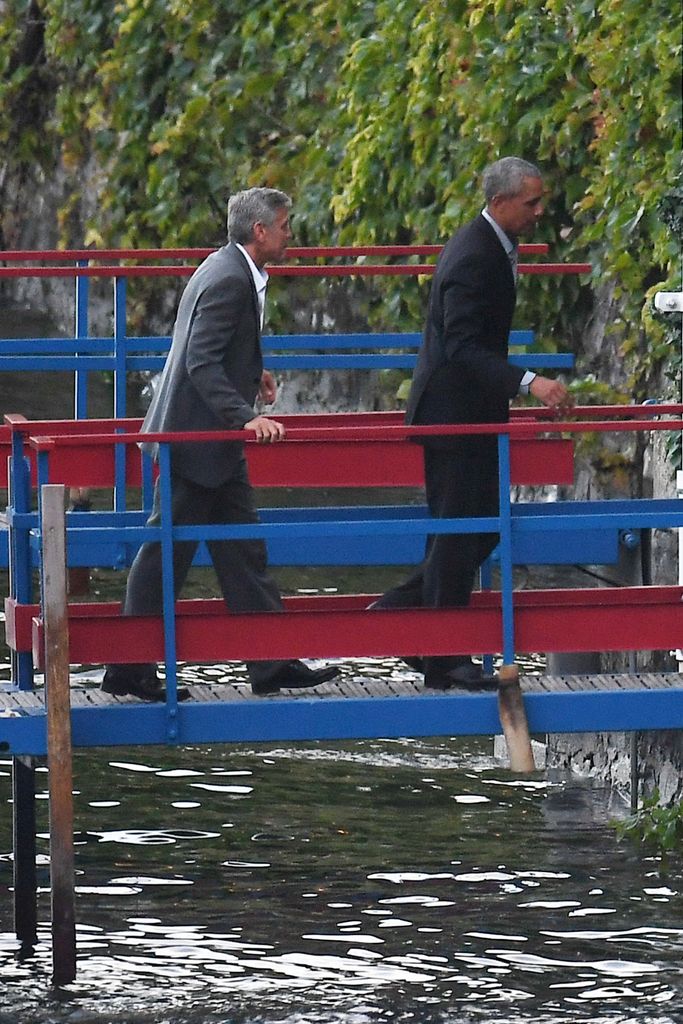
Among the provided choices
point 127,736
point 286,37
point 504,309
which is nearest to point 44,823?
point 127,736

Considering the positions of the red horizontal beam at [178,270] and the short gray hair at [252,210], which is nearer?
the short gray hair at [252,210]

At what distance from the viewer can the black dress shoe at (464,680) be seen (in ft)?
26.5

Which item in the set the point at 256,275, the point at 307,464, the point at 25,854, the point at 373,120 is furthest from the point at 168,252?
the point at 373,120

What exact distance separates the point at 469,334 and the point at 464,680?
1.14m

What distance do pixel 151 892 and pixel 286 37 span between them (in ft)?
34.9

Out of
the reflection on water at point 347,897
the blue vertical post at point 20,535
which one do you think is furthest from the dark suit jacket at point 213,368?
the reflection on water at point 347,897

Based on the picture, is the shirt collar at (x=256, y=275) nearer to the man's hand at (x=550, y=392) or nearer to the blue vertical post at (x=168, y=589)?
the blue vertical post at (x=168, y=589)

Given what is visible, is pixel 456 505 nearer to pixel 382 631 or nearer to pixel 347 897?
pixel 382 631

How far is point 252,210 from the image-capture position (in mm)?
7859

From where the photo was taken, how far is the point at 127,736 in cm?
779

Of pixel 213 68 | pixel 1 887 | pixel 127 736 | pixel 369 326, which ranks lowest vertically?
pixel 1 887

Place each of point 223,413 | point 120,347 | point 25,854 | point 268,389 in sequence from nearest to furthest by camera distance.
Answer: point 223,413, point 25,854, point 268,389, point 120,347

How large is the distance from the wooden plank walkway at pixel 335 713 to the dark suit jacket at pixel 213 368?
2.44 ft

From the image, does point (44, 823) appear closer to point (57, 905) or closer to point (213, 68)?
point (57, 905)
